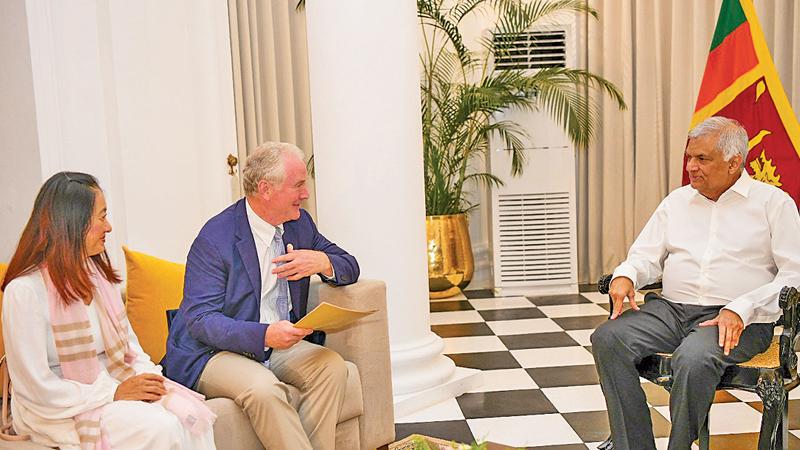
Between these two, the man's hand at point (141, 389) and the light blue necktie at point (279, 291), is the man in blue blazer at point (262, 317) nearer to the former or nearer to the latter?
the light blue necktie at point (279, 291)

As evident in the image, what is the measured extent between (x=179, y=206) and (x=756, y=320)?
2.54m

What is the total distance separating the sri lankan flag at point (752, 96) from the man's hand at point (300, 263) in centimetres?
247

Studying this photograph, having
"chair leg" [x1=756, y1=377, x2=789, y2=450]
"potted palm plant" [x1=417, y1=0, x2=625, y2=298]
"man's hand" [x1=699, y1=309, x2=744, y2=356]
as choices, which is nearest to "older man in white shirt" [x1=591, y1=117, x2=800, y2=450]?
"man's hand" [x1=699, y1=309, x2=744, y2=356]

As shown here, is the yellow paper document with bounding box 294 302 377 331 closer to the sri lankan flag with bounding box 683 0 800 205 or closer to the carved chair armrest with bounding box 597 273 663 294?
the carved chair armrest with bounding box 597 273 663 294

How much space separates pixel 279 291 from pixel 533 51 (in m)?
3.94

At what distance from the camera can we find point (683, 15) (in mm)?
6195

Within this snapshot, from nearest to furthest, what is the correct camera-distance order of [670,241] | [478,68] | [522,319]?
[670,241]
[522,319]
[478,68]

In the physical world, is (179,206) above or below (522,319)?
above

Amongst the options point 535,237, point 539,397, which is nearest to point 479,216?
point 535,237

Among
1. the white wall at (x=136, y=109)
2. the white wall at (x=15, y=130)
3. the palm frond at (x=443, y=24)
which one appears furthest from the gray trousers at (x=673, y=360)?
the palm frond at (x=443, y=24)

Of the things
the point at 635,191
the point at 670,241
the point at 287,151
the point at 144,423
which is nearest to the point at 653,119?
the point at 635,191

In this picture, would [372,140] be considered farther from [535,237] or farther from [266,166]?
[535,237]

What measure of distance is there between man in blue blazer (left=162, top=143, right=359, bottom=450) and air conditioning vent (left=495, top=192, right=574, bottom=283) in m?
3.36

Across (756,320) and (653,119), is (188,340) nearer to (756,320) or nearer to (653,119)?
(756,320)
